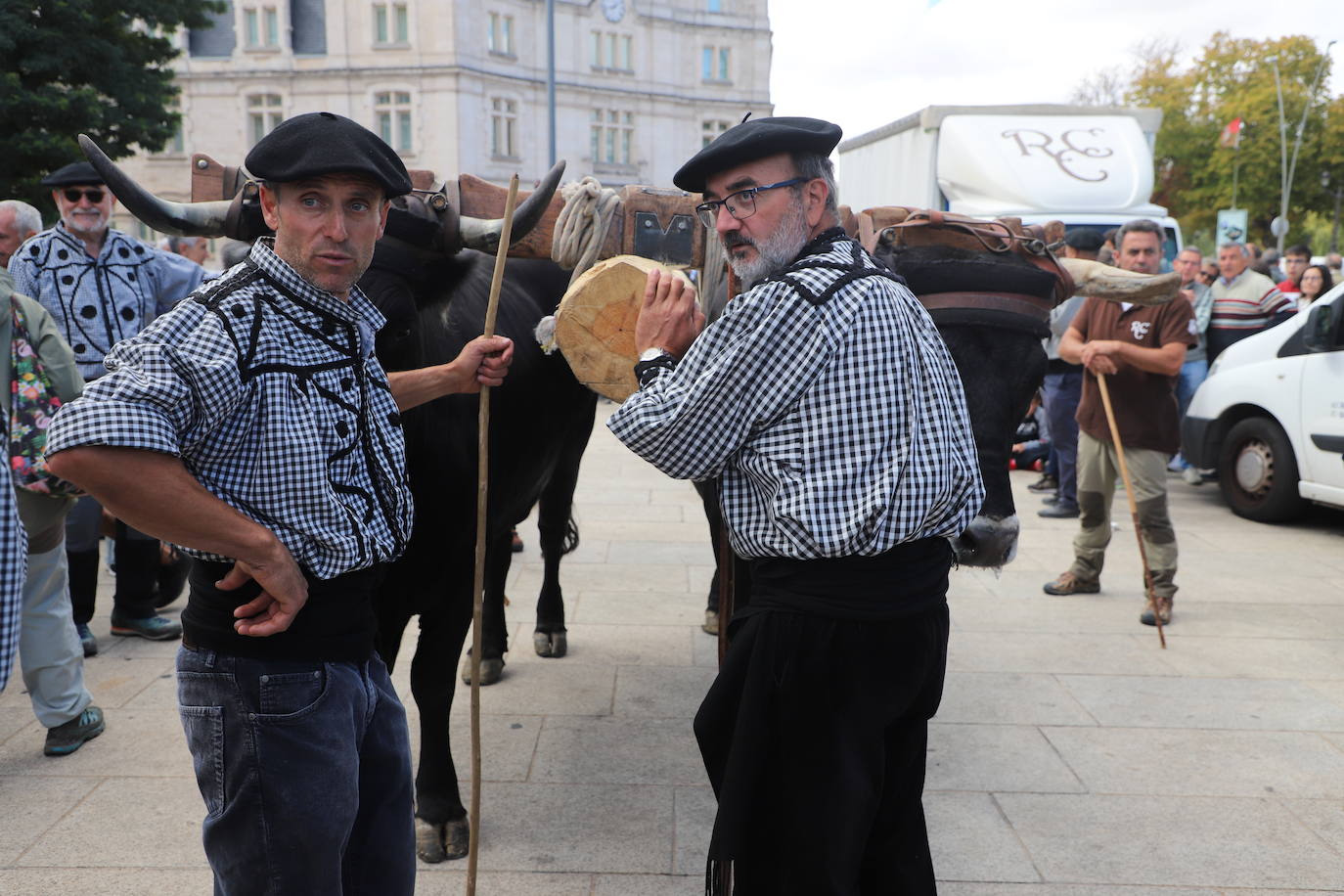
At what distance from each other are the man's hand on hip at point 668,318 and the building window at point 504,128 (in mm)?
36429

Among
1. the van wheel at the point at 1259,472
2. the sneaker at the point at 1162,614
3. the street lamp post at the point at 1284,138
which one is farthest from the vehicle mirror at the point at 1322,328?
the street lamp post at the point at 1284,138

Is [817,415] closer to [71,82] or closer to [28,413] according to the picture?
[28,413]

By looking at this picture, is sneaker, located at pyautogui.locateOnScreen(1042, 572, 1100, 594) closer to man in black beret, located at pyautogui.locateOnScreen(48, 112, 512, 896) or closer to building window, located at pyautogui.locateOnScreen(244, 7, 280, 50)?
man in black beret, located at pyautogui.locateOnScreen(48, 112, 512, 896)

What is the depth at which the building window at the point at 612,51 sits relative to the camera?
39875 millimetres

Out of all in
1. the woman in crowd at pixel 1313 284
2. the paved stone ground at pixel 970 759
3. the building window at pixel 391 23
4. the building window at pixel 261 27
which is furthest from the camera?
the building window at pixel 391 23

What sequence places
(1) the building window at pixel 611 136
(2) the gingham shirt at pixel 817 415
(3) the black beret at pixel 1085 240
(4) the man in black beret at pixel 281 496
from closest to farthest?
(4) the man in black beret at pixel 281 496
(2) the gingham shirt at pixel 817 415
(3) the black beret at pixel 1085 240
(1) the building window at pixel 611 136

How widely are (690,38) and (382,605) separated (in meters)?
42.1

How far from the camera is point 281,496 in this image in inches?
69.4

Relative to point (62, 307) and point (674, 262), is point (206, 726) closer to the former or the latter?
point (674, 262)

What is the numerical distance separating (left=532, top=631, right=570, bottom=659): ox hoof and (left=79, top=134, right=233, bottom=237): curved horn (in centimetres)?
261

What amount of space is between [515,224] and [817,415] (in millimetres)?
1383

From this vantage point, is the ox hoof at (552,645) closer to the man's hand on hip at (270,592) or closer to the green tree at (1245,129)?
the man's hand on hip at (270,592)

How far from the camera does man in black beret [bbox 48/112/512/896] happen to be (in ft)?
5.45

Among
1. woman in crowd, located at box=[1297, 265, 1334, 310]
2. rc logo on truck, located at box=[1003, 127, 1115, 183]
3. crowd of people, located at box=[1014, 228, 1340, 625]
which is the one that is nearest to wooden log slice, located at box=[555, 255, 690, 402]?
crowd of people, located at box=[1014, 228, 1340, 625]
